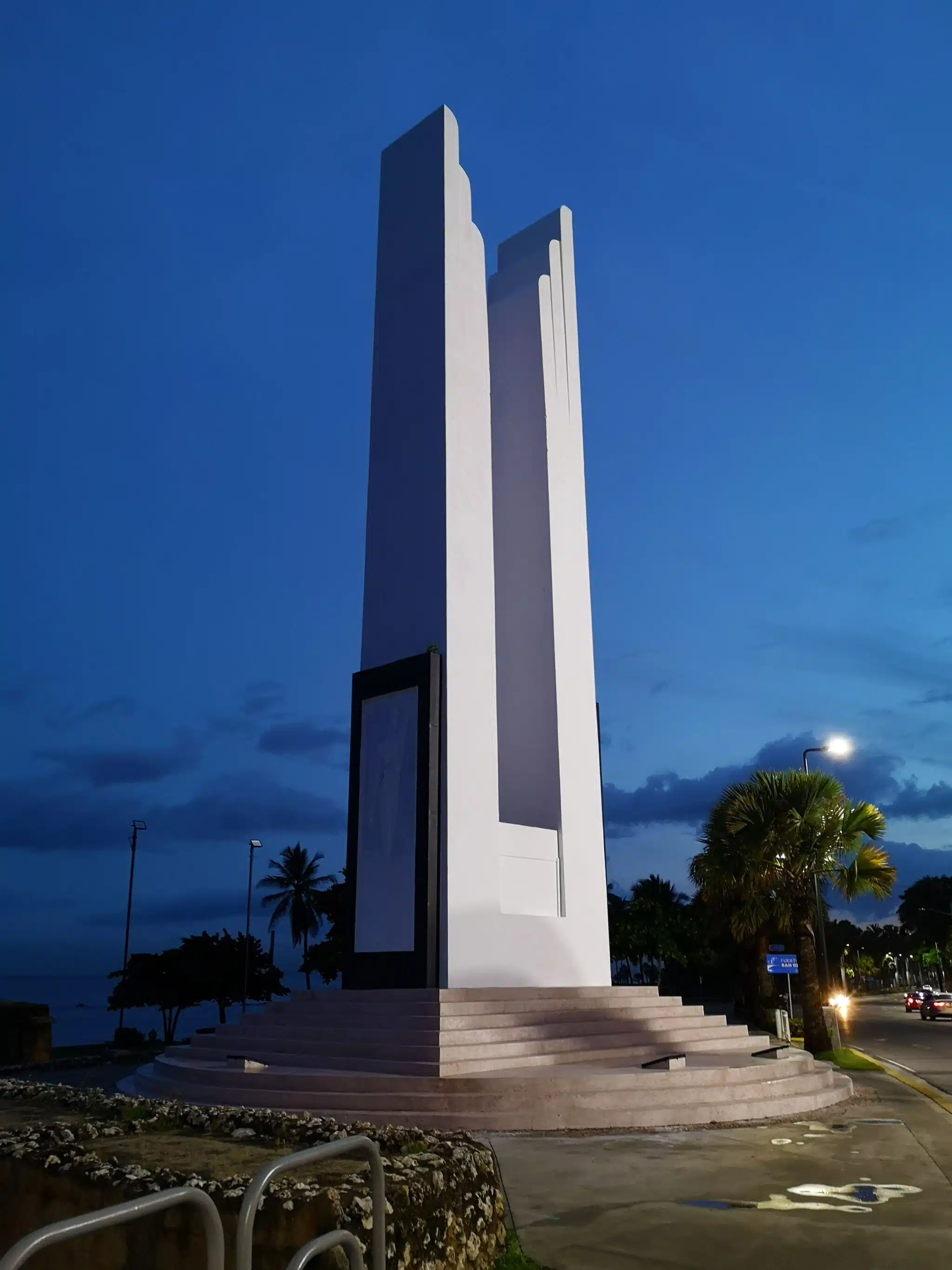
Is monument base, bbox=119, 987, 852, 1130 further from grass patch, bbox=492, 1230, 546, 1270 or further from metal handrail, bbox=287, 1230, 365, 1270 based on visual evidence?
metal handrail, bbox=287, 1230, 365, 1270

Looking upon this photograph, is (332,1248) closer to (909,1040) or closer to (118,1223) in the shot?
(118,1223)

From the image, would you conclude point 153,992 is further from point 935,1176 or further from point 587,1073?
point 935,1176

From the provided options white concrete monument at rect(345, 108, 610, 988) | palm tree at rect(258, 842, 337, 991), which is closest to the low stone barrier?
white concrete monument at rect(345, 108, 610, 988)

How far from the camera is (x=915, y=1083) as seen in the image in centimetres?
1775

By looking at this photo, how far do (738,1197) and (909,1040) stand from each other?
25.7 meters

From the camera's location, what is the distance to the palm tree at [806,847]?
21656 millimetres

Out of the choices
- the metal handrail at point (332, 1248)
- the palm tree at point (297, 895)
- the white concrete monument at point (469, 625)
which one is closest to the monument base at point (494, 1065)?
the white concrete monument at point (469, 625)

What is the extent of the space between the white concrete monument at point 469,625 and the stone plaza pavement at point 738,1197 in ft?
21.9

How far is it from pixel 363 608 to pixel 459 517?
2.54 meters

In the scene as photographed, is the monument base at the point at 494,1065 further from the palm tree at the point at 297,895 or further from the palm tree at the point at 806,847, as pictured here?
the palm tree at the point at 297,895

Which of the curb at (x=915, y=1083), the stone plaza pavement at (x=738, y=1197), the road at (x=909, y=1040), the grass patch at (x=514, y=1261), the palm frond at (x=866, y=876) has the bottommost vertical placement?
the road at (x=909, y=1040)

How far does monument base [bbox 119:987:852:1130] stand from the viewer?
12.5 metres

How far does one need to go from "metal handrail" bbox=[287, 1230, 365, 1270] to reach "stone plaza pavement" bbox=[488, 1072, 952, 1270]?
209 cm

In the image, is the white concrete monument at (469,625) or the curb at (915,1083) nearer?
the curb at (915,1083)
